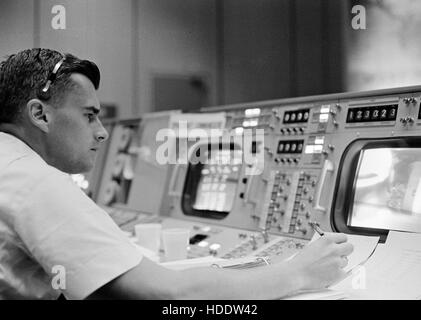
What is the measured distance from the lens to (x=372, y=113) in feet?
5.10

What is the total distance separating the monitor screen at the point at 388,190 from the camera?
56.5 inches

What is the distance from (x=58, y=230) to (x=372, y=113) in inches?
43.4

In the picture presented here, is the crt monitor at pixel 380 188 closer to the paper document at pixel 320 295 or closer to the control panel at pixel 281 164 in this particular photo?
the control panel at pixel 281 164

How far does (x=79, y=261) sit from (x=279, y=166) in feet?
3.74

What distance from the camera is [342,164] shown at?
1.61 meters

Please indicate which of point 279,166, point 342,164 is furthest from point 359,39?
point 279,166

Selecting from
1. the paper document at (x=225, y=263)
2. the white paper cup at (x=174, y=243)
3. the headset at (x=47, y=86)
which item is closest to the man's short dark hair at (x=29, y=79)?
the headset at (x=47, y=86)

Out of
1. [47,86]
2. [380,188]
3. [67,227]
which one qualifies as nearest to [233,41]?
[380,188]

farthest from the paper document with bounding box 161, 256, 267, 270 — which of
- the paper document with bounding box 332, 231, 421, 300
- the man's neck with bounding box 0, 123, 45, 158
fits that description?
the man's neck with bounding box 0, 123, 45, 158

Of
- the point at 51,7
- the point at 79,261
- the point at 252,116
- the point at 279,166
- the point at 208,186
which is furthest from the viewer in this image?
the point at 208,186

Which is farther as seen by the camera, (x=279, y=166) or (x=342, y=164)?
(x=279, y=166)

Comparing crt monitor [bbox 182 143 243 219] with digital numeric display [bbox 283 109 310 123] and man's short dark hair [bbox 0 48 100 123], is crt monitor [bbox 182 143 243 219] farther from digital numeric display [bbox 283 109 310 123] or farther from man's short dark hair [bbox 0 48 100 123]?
man's short dark hair [bbox 0 48 100 123]

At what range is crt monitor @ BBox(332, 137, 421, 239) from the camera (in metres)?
1.44

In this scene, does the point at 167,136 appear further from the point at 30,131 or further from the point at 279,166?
the point at 30,131
